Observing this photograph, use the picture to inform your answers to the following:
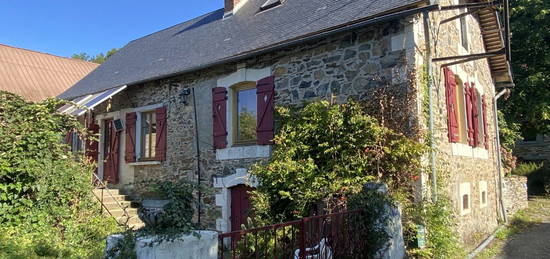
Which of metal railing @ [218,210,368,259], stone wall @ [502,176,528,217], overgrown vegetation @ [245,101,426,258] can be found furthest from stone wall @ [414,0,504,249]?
metal railing @ [218,210,368,259]

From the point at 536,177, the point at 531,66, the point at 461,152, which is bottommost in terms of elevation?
the point at 536,177

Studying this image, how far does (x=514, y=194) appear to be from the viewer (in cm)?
1165

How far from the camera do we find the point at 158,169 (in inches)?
363

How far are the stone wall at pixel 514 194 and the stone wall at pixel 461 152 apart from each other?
1.34 metres

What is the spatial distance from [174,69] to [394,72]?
4.91 meters

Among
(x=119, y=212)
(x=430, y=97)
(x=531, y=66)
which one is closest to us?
(x=430, y=97)

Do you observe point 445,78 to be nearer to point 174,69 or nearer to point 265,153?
point 265,153

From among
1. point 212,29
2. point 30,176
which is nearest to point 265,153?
point 30,176

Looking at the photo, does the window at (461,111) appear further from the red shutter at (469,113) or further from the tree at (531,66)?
the tree at (531,66)

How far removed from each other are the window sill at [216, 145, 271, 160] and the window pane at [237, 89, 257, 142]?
268 millimetres

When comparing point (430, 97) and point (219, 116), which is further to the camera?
point (219, 116)

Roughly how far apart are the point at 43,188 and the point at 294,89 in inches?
170

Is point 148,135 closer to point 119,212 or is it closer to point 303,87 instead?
point 119,212

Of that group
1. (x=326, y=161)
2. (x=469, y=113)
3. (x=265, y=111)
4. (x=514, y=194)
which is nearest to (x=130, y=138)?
(x=265, y=111)
